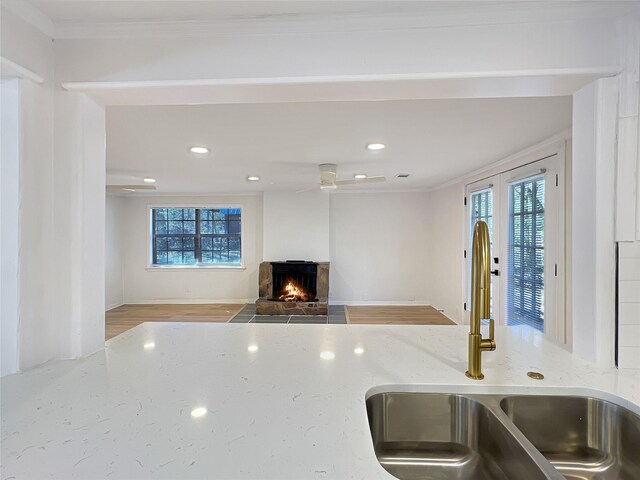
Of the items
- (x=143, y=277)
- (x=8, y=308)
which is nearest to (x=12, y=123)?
(x=8, y=308)

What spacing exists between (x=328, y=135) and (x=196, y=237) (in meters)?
4.51

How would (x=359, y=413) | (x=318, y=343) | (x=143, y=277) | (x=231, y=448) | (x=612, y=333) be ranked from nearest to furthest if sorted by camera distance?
1. (x=231, y=448)
2. (x=359, y=413)
3. (x=612, y=333)
4. (x=318, y=343)
5. (x=143, y=277)

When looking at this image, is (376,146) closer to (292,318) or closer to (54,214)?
(54,214)

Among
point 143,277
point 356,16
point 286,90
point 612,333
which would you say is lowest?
point 143,277

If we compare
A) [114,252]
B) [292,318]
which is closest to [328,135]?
[292,318]

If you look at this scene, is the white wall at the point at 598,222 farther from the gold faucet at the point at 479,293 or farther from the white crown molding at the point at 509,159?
the white crown molding at the point at 509,159

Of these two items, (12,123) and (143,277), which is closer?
(12,123)

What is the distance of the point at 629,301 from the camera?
3.31ft

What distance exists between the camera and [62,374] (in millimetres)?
942

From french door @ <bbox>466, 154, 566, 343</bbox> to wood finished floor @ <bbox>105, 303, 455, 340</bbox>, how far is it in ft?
4.96

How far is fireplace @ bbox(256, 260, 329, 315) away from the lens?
5.33 m

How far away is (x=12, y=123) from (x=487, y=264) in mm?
1548

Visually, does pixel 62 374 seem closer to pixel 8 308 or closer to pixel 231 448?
pixel 8 308

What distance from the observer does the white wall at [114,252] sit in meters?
5.58
